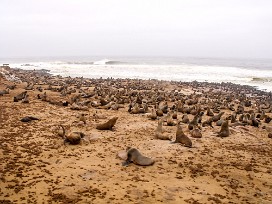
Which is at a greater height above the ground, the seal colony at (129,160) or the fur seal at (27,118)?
the fur seal at (27,118)

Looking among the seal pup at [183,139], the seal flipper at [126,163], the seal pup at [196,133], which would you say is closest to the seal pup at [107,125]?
the seal pup at [183,139]

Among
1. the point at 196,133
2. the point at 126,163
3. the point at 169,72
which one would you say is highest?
the point at 169,72

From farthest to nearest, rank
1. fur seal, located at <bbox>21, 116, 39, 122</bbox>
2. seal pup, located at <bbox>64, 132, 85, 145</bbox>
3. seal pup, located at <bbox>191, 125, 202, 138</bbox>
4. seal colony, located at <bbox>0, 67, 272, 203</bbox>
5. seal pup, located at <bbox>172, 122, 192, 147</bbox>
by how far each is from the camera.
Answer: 1. fur seal, located at <bbox>21, 116, 39, 122</bbox>
2. seal pup, located at <bbox>191, 125, 202, 138</bbox>
3. seal pup, located at <bbox>172, 122, 192, 147</bbox>
4. seal pup, located at <bbox>64, 132, 85, 145</bbox>
5. seal colony, located at <bbox>0, 67, 272, 203</bbox>

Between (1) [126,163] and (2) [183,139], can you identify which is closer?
(1) [126,163]

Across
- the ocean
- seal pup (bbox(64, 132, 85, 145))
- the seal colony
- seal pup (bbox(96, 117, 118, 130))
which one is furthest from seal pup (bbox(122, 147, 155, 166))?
the ocean

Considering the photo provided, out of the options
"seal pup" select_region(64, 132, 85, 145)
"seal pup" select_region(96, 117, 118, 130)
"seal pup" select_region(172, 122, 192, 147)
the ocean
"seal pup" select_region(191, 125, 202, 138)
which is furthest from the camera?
the ocean

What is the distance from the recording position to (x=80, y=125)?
13.5 m

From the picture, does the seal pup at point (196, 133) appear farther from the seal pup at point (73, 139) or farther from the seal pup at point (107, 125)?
the seal pup at point (73, 139)

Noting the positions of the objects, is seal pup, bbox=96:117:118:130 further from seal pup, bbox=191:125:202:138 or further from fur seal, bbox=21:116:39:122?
seal pup, bbox=191:125:202:138

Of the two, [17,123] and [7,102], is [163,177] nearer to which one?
[17,123]

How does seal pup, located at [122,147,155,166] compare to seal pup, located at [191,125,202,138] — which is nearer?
seal pup, located at [122,147,155,166]

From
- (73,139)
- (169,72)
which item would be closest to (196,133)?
(73,139)

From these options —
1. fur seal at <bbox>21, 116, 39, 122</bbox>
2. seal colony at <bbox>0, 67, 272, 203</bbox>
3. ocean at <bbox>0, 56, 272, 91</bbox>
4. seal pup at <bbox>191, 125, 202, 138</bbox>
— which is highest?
ocean at <bbox>0, 56, 272, 91</bbox>

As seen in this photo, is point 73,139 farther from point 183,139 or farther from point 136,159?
point 183,139
